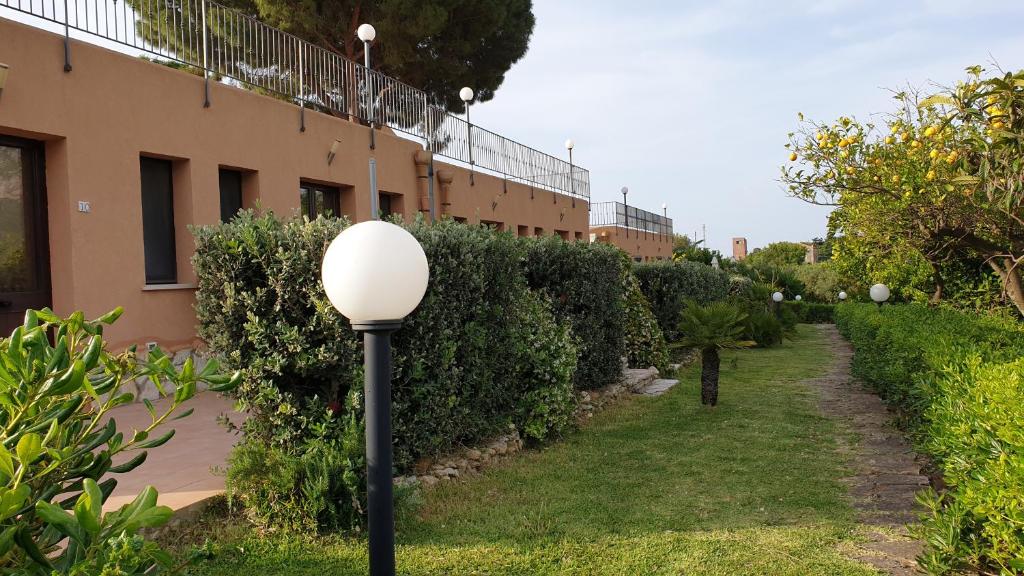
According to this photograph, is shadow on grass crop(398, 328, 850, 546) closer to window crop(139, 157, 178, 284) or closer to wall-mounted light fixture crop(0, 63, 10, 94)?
window crop(139, 157, 178, 284)

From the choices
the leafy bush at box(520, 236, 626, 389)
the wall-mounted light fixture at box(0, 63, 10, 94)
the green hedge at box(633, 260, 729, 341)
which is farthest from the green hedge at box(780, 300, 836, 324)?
the wall-mounted light fixture at box(0, 63, 10, 94)

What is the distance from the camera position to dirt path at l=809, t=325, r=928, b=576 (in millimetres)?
3928

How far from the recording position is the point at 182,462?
500cm

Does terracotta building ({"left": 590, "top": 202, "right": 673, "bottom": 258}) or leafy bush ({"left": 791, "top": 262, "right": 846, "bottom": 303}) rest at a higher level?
terracotta building ({"left": 590, "top": 202, "right": 673, "bottom": 258})

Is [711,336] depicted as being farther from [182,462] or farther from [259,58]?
[259,58]

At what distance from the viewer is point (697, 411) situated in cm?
828

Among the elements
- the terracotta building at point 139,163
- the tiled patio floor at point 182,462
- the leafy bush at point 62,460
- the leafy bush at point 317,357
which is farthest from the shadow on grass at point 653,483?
the leafy bush at point 62,460

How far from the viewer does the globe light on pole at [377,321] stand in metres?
2.69

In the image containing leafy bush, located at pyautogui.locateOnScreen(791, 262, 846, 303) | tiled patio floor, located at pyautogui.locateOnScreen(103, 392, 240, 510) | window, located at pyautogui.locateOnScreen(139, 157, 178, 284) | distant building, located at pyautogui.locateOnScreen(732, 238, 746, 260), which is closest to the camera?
tiled patio floor, located at pyautogui.locateOnScreen(103, 392, 240, 510)

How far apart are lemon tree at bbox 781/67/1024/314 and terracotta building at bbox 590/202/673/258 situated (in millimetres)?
19003

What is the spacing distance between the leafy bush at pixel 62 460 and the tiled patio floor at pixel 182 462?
7.50ft

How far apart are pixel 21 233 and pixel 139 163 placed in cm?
142

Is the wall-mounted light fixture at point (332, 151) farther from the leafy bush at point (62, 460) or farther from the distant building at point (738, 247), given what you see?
the distant building at point (738, 247)

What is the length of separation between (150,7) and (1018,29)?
985 cm
